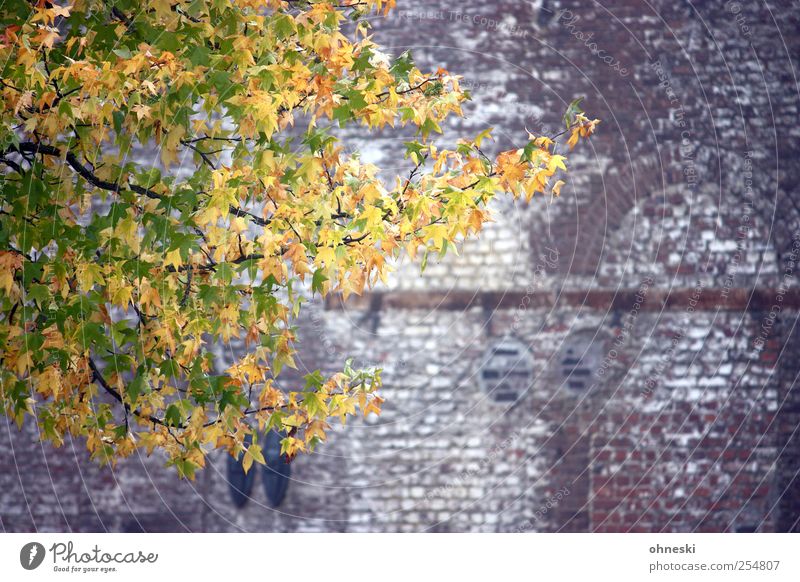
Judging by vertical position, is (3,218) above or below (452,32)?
below

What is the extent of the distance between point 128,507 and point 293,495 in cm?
101

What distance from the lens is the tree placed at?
363cm

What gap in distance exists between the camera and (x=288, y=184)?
155 inches

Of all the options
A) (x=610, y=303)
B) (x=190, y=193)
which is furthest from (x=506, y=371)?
(x=190, y=193)

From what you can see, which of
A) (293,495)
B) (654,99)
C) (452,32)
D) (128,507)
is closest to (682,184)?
(654,99)

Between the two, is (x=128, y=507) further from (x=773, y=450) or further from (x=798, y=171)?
(x=798, y=171)

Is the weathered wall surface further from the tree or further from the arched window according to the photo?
the tree
